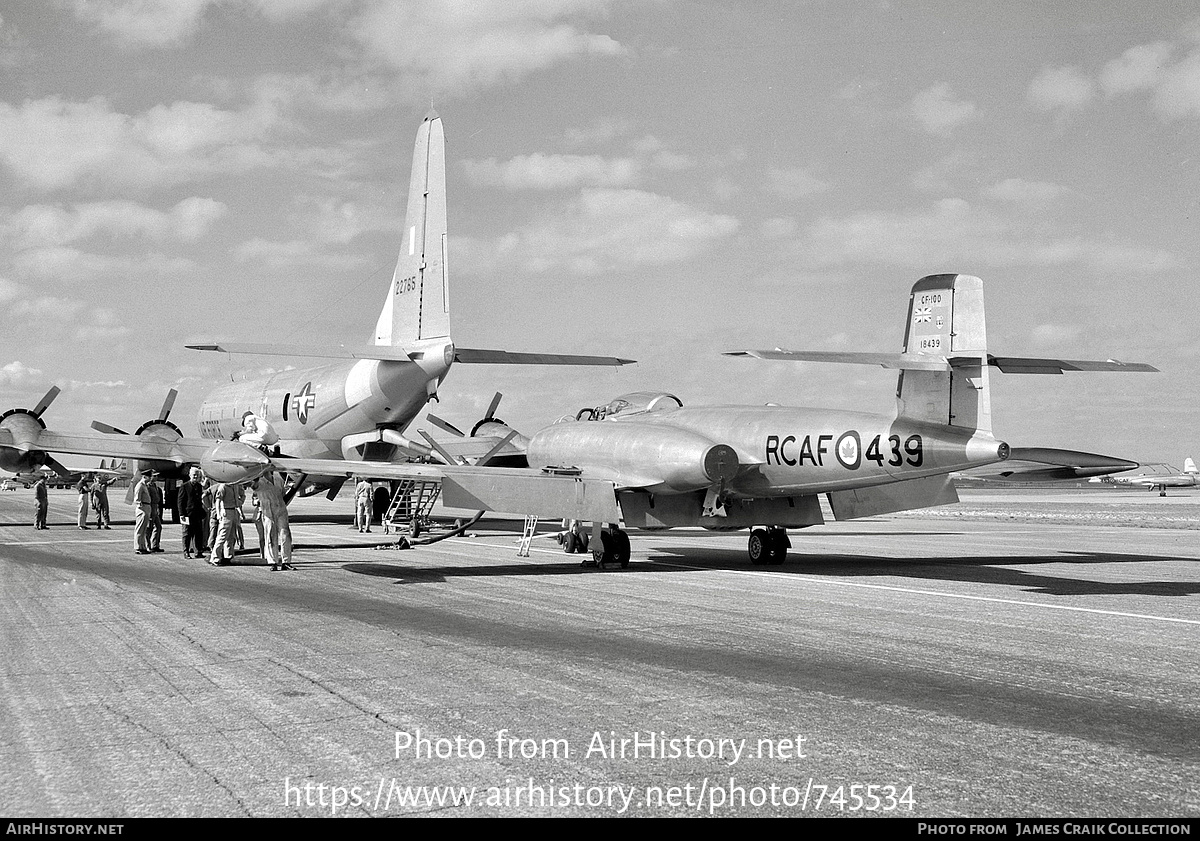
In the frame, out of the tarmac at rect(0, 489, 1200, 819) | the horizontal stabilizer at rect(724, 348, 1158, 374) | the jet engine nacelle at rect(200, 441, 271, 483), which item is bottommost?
the tarmac at rect(0, 489, 1200, 819)

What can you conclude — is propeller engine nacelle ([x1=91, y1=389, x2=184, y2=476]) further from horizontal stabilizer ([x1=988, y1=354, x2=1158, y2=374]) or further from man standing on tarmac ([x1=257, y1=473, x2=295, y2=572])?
horizontal stabilizer ([x1=988, y1=354, x2=1158, y2=374])

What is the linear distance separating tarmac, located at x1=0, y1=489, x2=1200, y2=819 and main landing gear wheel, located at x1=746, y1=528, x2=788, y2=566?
3.45m

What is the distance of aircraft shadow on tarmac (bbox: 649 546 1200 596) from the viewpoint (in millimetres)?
14195

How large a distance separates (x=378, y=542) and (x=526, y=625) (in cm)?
1413

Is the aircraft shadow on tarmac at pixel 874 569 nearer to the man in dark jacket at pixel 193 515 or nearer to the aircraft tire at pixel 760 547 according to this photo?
the aircraft tire at pixel 760 547

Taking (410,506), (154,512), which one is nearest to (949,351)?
(410,506)

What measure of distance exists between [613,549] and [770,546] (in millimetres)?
2992

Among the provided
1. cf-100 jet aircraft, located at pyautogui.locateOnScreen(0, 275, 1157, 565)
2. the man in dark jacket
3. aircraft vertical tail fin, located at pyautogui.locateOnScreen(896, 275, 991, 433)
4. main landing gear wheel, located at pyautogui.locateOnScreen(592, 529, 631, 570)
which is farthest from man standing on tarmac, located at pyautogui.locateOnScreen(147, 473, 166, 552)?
aircraft vertical tail fin, located at pyautogui.locateOnScreen(896, 275, 991, 433)

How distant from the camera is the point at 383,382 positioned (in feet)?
86.5

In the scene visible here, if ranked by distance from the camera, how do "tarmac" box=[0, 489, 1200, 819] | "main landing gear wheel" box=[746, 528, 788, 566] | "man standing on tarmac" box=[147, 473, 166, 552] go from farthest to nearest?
"man standing on tarmac" box=[147, 473, 166, 552] < "main landing gear wheel" box=[746, 528, 788, 566] < "tarmac" box=[0, 489, 1200, 819]

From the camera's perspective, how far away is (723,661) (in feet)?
27.3

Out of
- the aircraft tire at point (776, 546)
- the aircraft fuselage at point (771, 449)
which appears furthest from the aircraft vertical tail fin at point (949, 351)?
the aircraft tire at point (776, 546)

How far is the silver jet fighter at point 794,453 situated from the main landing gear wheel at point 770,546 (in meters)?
0.02

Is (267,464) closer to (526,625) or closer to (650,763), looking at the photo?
(526,625)
